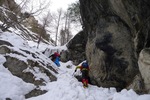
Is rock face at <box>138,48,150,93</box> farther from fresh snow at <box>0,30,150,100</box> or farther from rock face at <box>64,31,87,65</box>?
rock face at <box>64,31,87,65</box>

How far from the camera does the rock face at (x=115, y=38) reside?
8.34 metres

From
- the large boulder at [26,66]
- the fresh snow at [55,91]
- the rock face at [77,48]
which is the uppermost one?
the rock face at [77,48]

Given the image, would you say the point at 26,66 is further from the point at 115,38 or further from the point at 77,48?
the point at 77,48

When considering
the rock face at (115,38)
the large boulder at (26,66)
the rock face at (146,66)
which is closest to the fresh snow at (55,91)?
the large boulder at (26,66)

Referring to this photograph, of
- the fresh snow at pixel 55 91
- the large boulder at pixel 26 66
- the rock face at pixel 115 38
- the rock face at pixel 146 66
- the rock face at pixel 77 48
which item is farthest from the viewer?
the rock face at pixel 77 48

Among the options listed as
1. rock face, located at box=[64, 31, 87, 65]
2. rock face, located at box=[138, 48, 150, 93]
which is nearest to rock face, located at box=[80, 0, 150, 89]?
rock face, located at box=[138, 48, 150, 93]

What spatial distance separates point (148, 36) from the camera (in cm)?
795

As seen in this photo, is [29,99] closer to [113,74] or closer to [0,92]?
[0,92]

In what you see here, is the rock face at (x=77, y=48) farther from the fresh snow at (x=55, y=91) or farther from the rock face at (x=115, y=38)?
the fresh snow at (x=55, y=91)

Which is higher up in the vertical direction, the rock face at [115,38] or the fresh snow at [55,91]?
the rock face at [115,38]

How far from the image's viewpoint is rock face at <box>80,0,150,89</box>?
328 inches

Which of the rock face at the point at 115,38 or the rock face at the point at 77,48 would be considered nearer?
the rock face at the point at 115,38

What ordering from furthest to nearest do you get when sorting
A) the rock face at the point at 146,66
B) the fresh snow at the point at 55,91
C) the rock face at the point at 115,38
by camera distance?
the rock face at the point at 115,38 < the fresh snow at the point at 55,91 < the rock face at the point at 146,66

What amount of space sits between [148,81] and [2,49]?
7464 millimetres
